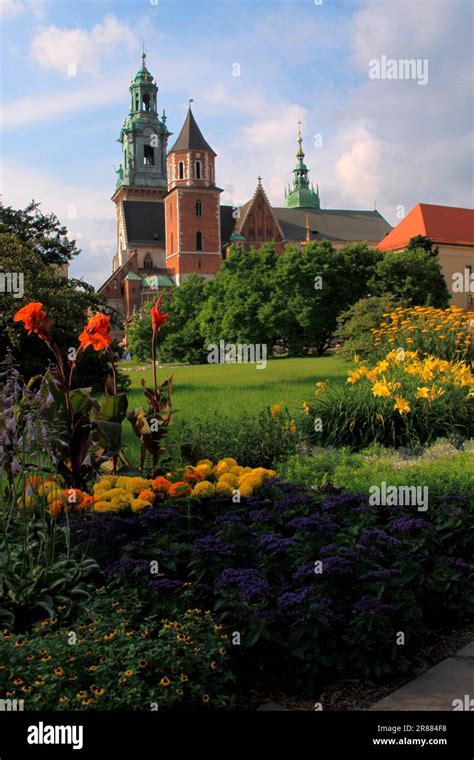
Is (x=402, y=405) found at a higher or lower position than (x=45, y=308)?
lower

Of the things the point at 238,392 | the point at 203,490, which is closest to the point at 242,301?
the point at 238,392

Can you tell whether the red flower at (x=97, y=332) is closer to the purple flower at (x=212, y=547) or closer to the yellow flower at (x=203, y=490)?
the yellow flower at (x=203, y=490)

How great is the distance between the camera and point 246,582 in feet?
11.2

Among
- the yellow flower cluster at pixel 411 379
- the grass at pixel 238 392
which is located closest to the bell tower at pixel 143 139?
the grass at pixel 238 392

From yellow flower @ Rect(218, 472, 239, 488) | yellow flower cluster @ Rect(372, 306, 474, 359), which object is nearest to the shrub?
yellow flower cluster @ Rect(372, 306, 474, 359)

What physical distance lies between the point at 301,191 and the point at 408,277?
7197 centimetres

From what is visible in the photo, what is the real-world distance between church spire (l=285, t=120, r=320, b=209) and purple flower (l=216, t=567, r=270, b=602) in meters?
103

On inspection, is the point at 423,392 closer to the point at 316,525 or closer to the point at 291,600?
the point at 316,525

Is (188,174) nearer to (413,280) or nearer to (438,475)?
(413,280)

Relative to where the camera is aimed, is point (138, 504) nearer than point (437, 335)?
Yes

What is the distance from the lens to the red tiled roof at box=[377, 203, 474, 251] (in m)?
55.2

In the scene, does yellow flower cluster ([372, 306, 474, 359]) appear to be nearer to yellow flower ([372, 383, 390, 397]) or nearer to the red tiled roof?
yellow flower ([372, 383, 390, 397])

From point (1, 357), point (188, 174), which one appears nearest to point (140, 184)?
point (188, 174)

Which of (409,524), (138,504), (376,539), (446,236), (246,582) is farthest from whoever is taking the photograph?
(446,236)
